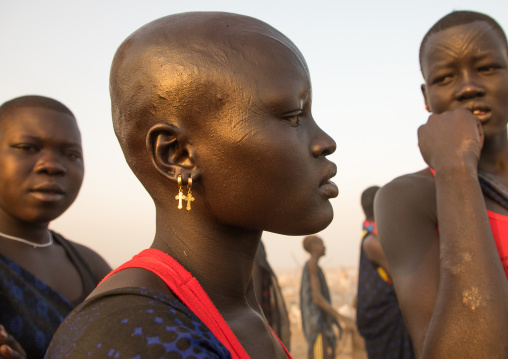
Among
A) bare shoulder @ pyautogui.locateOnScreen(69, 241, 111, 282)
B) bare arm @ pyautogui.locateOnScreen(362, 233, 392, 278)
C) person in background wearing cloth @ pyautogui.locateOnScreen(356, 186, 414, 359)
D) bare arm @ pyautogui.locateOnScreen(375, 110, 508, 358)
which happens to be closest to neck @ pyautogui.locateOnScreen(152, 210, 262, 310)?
bare arm @ pyautogui.locateOnScreen(375, 110, 508, 358)

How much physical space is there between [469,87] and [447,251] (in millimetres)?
746

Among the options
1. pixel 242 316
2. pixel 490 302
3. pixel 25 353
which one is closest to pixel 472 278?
pixel 490 302

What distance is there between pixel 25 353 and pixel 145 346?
1922 millimetres

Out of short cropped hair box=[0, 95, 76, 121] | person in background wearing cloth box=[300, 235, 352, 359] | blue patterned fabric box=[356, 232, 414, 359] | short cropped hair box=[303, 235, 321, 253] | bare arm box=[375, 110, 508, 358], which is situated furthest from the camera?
short cropped hair box=[303, 235, 321, 253]

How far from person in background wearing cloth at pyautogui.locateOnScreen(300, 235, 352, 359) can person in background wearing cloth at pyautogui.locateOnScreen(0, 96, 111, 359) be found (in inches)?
199

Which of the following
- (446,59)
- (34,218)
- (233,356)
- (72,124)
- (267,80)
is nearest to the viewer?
(233,356)

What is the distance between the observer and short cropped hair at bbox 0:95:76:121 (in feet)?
10.2

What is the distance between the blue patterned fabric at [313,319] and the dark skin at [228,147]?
646 centimetres

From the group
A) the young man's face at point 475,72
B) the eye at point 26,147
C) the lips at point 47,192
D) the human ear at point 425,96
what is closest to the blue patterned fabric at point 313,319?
the lips at point 47,192

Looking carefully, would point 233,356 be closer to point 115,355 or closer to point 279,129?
point 115,355

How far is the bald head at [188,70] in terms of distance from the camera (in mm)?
1314

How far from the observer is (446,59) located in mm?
2104

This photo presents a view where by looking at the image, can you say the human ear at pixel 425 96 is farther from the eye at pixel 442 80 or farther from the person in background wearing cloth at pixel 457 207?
the eye at pixel 442 80

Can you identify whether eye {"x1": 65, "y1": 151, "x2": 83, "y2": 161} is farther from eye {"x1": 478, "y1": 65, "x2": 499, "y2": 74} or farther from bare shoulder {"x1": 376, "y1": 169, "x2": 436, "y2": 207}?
eye {"x1": 478, "y1": 65, "x2": 499, "y2": 74}
